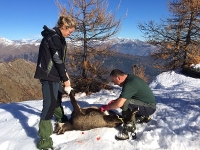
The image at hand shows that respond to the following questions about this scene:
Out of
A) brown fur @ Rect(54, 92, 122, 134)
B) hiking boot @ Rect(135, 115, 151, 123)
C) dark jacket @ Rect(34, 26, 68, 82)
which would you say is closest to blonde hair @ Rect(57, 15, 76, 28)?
dark jacket @ Rect(34, 26, 68, 82)

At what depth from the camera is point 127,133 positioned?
3.85 m

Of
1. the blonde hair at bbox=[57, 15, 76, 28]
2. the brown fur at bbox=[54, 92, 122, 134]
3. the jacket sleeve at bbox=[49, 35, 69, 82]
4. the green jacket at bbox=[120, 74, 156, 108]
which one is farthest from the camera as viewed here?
the brown fur at bbox=[54, 92, 122, 134]

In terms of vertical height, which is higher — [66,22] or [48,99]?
[66,22]

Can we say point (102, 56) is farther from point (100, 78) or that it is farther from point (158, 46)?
point (158, 46)

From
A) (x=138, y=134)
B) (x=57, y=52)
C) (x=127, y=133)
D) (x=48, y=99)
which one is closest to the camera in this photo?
(x=57, y=52)

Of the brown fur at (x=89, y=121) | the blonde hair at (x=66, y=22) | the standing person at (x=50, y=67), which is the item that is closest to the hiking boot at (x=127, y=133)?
the brown fur at (x=89, y=121)

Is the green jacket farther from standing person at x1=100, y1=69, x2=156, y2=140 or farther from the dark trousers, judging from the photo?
the dark trousers

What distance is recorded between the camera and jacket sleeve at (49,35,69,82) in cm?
347

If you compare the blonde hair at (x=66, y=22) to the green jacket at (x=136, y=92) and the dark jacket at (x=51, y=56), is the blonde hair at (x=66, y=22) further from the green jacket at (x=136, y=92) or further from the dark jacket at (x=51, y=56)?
the green jacket at (x=136, y=92)

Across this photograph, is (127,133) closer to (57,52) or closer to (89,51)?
(57,52)

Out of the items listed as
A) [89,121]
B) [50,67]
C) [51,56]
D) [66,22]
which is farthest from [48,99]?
[66,22]

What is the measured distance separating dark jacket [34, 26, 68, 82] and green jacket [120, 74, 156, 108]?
1.13 metres

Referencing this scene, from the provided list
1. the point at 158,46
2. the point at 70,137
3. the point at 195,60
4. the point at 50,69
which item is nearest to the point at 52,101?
the point at 50,69

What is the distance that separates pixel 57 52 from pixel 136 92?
1.69m
